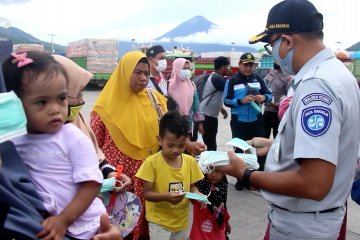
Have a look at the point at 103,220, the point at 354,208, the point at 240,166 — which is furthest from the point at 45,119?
the point at 354,208

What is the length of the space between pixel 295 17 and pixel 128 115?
173cm

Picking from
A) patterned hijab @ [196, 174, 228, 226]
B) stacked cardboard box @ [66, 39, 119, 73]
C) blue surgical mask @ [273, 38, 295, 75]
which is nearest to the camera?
blue surgical mask @ [273, 38, 295, 75]

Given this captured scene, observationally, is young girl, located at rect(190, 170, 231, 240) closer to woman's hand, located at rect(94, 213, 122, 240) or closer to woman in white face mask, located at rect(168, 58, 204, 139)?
woman's hand, located at rect(94, 213, 122, 240)

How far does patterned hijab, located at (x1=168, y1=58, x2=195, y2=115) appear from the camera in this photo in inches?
208

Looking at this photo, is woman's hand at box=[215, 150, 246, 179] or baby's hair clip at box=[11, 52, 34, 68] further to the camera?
woman's hand at box=[215, 150, 246, 179]

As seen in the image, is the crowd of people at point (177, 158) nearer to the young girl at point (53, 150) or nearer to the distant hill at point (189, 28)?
the young girl at point (53, 150)

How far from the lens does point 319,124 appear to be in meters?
1.52

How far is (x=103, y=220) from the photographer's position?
4.62 feet

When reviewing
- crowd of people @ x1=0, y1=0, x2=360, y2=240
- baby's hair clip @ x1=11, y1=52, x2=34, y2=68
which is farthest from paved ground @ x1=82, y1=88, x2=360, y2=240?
baby's hair clip @ x1=11, y1=52, x2=34, y2=68

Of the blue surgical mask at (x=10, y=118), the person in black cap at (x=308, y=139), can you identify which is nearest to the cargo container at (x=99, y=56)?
the person in black cap at (x=308, y=139)

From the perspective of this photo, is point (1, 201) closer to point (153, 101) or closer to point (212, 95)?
point (153, 101)

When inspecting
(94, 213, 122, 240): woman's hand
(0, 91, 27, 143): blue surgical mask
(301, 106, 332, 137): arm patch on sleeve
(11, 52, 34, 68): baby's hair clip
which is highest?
(11, 52, 34, 68): baby's hair clip

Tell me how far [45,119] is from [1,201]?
32 cm

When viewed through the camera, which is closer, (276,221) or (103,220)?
(103,220)
